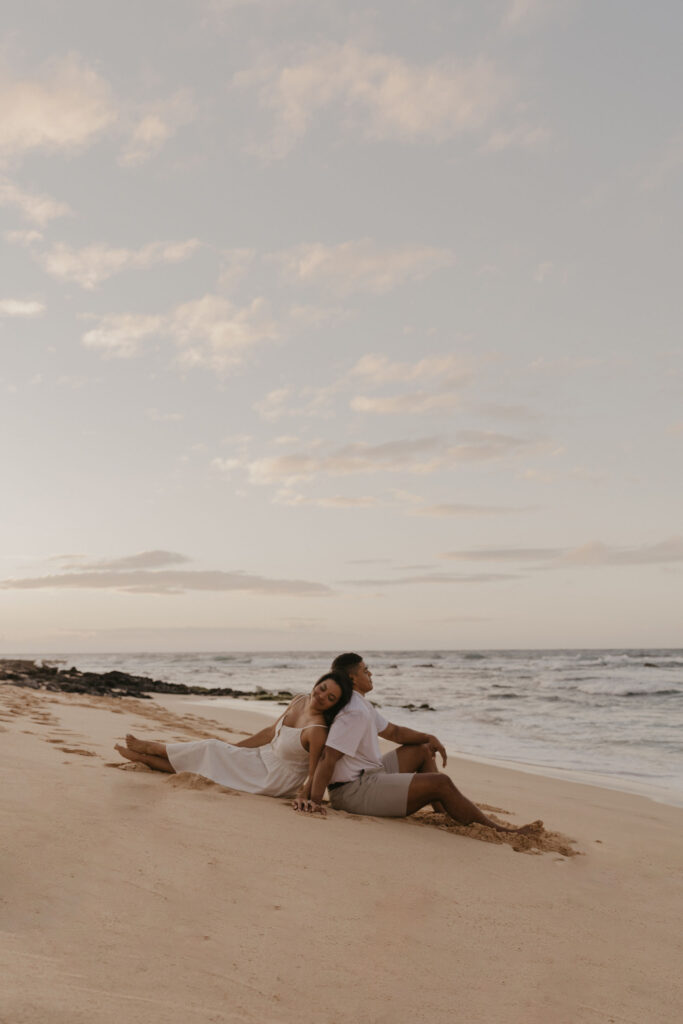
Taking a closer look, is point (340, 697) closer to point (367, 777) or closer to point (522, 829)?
point (367, 777)

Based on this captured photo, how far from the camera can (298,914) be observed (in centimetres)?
327

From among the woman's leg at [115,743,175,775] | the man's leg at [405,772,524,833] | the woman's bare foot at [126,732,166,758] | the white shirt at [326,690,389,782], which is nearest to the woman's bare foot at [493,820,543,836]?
the man's leg at [405,772,524,833]

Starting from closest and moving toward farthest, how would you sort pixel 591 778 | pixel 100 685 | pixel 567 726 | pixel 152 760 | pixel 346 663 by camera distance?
pixel 346 663 < pixel 152 760 < pixel 591 778 < pixel 567 726 < pixel 100 685

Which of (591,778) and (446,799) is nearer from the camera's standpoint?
(446,799)

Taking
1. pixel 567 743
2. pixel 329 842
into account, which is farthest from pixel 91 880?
pixel 567 743

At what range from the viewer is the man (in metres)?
5.35

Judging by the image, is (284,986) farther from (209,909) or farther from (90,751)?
(90,751)

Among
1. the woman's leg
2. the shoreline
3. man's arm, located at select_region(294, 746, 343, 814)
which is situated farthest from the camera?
the shoreline

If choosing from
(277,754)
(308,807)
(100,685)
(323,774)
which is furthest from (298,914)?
(100,685)

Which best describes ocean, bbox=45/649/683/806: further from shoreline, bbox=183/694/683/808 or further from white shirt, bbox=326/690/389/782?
white shirt, bbox=326/690/389/782

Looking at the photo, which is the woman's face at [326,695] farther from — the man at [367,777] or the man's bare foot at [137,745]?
the man's bare foot at [137,745]

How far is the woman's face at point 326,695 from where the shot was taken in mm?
5332

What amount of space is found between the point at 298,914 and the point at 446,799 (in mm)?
2343

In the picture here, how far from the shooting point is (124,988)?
89.4 inches
